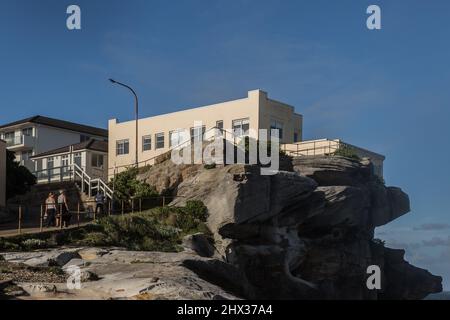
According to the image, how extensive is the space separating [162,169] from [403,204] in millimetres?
26503

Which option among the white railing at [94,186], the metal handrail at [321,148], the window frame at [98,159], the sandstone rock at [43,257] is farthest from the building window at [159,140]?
the sandstone rock at [43,257]

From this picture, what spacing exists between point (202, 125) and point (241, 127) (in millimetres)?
4238

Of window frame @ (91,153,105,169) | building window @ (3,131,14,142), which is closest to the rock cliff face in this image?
window frame @ (91,153,105,169)

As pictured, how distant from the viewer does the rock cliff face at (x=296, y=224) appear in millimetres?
38812

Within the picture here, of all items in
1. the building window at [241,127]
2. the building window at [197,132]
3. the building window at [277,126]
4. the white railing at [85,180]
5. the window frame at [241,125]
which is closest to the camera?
the white railing at [85,180]

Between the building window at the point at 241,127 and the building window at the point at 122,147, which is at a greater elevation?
the building window at the point at 241,127

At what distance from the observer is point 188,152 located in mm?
45594

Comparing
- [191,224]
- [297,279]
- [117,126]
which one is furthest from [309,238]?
[117,126]

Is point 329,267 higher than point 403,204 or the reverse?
the reverse

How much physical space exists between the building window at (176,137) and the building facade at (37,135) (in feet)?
69.2

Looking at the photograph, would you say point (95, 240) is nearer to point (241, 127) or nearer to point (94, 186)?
point (94, 186)

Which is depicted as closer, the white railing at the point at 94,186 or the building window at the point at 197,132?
the white railing at the point at 94,186

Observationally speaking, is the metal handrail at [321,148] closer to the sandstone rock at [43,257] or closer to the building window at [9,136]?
the sandstone rock at [43,257]
